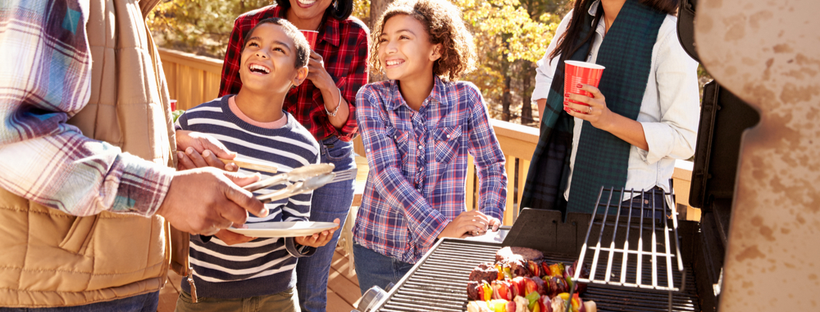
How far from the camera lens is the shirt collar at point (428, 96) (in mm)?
2090

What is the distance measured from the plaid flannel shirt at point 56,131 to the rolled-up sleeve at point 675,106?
4.60ft

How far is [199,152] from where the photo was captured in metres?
1.55

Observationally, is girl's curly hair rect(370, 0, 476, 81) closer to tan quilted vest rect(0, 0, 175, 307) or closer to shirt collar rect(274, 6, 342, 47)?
shirt collar rect(274, 6, 342, 47)

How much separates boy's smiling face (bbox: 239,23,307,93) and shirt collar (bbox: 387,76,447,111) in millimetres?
367

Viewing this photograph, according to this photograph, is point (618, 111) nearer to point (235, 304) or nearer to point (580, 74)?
point (580, 74)

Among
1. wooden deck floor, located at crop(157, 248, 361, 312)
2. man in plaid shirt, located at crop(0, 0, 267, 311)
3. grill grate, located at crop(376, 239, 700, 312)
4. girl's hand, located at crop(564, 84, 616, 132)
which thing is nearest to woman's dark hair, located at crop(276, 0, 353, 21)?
girl's hand, located at crop(564, 84, 616, 132)

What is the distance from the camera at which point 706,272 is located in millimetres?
1085

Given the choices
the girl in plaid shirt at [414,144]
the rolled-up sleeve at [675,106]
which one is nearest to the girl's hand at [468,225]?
the girl in plaid shirt at [414,144]

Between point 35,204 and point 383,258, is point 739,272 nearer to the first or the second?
point 35,204

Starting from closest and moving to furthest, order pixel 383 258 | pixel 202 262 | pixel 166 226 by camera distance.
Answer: pixel 166 226, pixel 202 262, pixel 383 258

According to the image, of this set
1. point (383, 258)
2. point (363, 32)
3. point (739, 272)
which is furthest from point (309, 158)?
point (739, 272)

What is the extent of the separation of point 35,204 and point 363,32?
1560 mm

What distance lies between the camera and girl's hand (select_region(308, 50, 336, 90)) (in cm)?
215

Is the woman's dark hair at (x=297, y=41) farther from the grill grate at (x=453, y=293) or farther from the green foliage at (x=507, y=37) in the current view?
the green foliage at (x=507, y=37)
